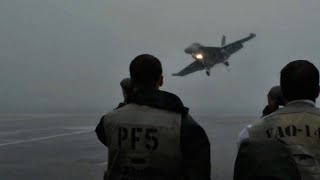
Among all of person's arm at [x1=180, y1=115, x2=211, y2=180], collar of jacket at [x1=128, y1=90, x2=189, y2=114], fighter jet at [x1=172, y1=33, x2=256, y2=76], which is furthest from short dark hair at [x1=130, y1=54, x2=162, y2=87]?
fighter jet at [x1=172, y1=33, x2=256, y2=76]

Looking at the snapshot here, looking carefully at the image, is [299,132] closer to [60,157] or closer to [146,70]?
[146,70]

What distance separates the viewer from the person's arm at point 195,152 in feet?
13.0

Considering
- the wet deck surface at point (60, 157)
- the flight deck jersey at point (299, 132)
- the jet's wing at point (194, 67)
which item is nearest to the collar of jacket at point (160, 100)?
the flight deck jersey at point (299, 132)

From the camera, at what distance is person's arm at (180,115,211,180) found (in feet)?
13.0

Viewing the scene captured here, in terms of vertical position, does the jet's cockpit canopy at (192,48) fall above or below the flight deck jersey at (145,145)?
above

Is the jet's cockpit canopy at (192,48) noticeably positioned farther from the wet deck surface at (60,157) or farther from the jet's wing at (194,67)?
the wet deck surface at (60,157)

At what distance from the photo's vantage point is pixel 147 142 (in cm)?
411

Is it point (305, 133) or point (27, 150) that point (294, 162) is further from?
point (27, 150)

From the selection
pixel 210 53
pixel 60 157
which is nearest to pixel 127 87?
pixel 60 157

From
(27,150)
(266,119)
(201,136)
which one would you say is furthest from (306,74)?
(27,150)

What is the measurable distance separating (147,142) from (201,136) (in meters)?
0.44

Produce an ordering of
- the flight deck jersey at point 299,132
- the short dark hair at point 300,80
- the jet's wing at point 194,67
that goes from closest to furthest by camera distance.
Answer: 1. the flight deck jersey at point 299,132
2. the short dark hair at point 300,80
3. the jet's wing at point 194,67

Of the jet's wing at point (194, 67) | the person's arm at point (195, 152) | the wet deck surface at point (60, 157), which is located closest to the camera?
the person's arm at point (195, 152)

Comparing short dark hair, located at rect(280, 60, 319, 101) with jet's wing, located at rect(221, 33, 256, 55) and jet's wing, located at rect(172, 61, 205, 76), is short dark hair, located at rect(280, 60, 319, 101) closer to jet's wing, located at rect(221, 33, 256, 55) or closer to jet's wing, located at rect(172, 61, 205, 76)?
jet's wing, located at rect(221, 33, 256, 55)
